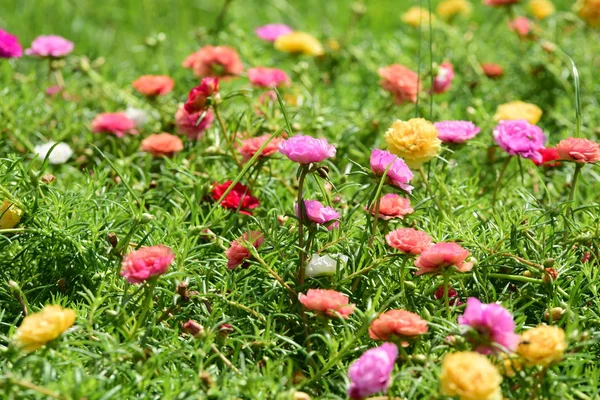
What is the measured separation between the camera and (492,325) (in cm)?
114

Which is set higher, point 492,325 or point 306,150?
point 306,150

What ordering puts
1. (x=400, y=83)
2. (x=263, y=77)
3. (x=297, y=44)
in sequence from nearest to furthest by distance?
1. (x=400, y=83)
2. (x=263, y=77)
3. (x=297, y=44)

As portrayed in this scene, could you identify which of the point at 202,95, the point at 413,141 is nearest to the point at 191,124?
the point at 202,95

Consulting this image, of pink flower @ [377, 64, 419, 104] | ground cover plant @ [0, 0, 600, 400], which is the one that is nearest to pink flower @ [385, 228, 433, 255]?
ground cover plant @ [0, 0, 600, 400]

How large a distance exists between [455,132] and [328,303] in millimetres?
580

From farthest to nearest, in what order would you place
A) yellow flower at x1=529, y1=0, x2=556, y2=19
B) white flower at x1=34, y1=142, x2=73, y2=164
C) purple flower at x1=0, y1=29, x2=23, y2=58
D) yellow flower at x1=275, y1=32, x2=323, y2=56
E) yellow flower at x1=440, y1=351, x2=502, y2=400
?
yellow flower at x1=529, y1=0, x2=556, y2=19, yellow flower at x1=275, y1=32, x2=323, y2=56, purple flower at x1=0, y1=29, x2=23, y2=58, white flower at x1=34, y1=142, x2=73, y2=164, yellow flower at x1=440, y1=351, x2=502, y2=400

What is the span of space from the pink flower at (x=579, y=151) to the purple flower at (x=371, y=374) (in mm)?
598

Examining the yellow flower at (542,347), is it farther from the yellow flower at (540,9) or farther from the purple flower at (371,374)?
the yellow flower at (540,9)

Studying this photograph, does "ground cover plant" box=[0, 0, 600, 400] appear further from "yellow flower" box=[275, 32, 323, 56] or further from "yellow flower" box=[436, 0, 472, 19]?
"yellow flower" box=[436, 0, 472, 19]

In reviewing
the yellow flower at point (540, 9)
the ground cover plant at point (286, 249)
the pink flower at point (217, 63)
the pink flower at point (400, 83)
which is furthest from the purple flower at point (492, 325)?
the yellow flower at point (540, 9)

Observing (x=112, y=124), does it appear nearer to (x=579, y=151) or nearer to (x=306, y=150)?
(x=306, y=150)

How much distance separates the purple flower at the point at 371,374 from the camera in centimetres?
110

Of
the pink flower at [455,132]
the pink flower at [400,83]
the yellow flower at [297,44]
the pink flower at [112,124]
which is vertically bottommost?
the yellow flower at [297,44]

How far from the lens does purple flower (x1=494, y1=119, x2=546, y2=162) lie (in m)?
1.60
